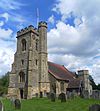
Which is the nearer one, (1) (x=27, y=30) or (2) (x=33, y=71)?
(2) (x=33, y=71)

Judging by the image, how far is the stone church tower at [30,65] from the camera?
1496 inches

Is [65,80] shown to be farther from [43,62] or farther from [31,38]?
[31,38]

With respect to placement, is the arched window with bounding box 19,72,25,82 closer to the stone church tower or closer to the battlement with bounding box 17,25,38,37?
the stone church tower

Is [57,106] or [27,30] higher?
[27,30]

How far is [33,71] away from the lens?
38281 millimetres

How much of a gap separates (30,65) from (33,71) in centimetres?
123

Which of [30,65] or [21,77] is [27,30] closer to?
[30,65]

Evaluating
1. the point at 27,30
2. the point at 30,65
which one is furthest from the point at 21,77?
the point at 27,30

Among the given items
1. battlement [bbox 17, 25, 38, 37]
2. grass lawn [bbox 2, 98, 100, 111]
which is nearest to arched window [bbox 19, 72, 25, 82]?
battlement [bbox 17, 25, 38, 37]

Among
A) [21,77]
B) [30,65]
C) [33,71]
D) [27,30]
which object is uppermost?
[27,30]

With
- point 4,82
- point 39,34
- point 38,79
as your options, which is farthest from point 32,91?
point 4,82

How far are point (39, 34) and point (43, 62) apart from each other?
5892 millimetres

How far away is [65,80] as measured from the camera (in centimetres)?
4212

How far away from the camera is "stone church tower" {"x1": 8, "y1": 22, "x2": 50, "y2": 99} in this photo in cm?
3800
